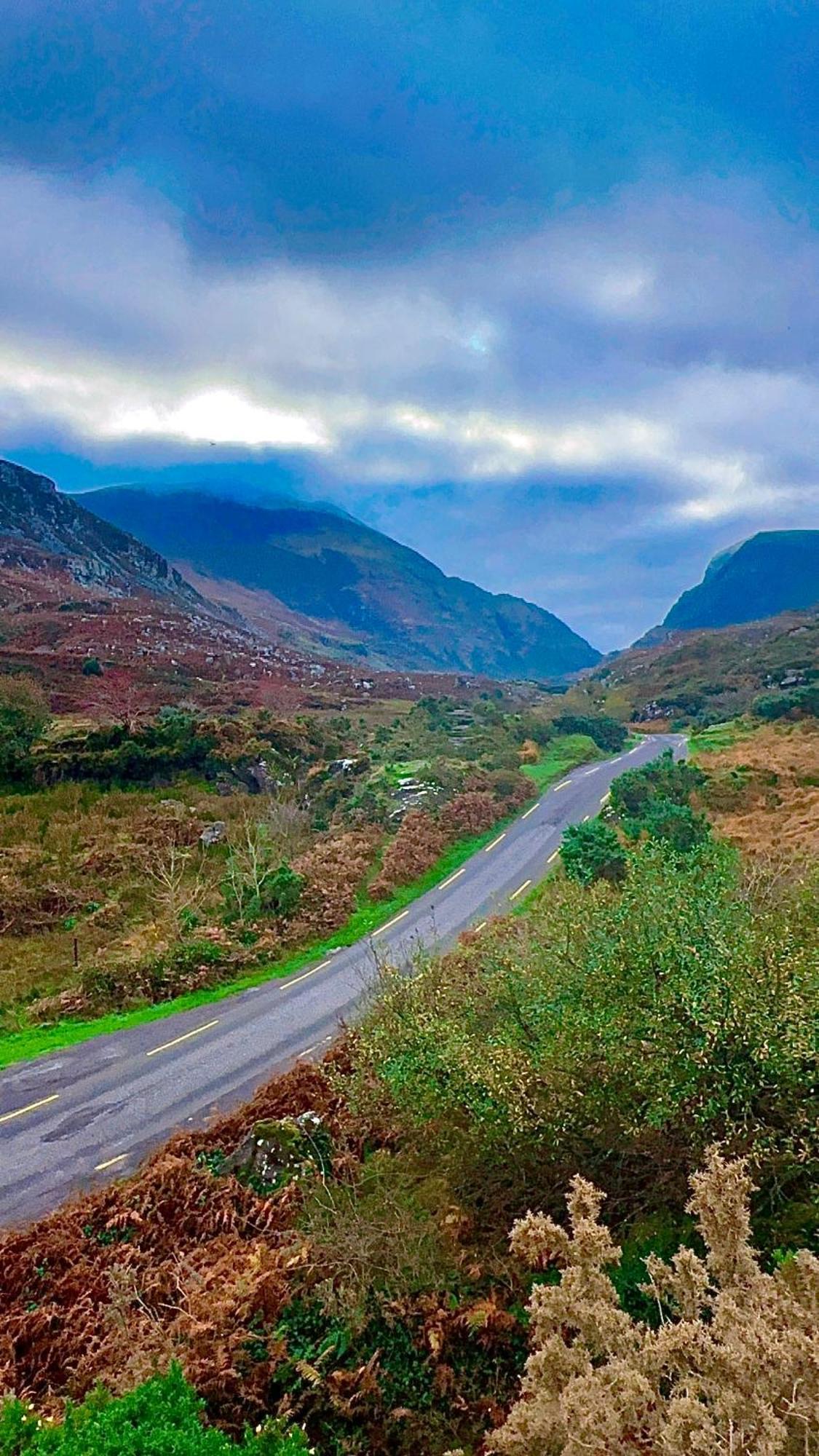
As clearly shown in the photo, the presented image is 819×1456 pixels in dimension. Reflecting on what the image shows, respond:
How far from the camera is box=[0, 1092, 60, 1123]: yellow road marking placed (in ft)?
48.3

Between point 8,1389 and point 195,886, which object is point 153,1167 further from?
point 195,886

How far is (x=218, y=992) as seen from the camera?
20609 mm

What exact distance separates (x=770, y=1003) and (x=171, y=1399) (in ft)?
22.3

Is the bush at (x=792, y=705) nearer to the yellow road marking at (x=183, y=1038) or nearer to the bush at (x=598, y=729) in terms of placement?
the bush at (x=598, y=729)

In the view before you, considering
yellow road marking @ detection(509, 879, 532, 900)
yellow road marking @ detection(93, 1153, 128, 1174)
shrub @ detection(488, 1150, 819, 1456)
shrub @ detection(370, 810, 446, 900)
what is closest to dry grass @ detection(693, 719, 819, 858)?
yellow road marking @ detection(509, 879, 532, 900)

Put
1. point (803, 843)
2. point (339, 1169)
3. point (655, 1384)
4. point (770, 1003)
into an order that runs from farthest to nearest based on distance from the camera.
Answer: point (803, 843) < point (339, 1169) < point (770, 1003) < point (655, 1384)

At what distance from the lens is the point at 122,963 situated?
67.2ft

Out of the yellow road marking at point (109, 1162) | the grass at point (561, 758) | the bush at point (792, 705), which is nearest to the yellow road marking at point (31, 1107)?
the yellow road marking at point (109, 1162)

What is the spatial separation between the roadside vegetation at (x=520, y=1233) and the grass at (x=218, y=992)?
659 cm

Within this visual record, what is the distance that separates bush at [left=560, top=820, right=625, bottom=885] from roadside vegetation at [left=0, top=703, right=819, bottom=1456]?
10.8m

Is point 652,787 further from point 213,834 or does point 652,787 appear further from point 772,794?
point 213,834

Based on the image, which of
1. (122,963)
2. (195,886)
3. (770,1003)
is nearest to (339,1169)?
(770,1003)

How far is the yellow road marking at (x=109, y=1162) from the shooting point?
13.1 m

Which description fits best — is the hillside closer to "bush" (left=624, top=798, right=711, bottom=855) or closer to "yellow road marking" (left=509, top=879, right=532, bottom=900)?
"bush" (left=624, top=798, right=711, bottom=855)
